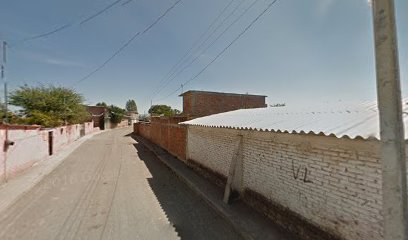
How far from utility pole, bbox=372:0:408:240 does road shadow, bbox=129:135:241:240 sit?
3.44 meters

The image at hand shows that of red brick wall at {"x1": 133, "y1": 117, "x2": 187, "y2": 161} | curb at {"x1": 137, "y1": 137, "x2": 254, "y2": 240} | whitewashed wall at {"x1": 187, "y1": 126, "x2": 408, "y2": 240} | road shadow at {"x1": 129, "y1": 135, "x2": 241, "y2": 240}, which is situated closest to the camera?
whitewashed wall at {"x1": 187, "y1": 126, "x2": 408, "y2": 240}

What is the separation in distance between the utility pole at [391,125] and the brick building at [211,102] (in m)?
19.4

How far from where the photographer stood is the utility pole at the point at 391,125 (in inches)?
87.5

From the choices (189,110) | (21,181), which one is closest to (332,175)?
(21,181)

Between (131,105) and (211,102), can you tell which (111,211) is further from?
(131,105)

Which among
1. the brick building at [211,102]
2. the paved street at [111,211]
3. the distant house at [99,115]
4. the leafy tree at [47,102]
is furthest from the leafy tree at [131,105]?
the paved street at [111,211]

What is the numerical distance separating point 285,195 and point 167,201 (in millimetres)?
3556

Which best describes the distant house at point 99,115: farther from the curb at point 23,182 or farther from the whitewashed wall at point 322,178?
the whitewashed wall at point 322,178

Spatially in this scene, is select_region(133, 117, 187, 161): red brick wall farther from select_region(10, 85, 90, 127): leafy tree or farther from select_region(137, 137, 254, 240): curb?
select_region(10, 85, 90, 127): leafy tree

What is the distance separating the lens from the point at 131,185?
943 centimetres

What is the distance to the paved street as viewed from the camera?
5375 mm

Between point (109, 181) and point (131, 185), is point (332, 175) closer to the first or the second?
point (131, 185)

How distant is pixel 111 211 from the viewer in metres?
6.66

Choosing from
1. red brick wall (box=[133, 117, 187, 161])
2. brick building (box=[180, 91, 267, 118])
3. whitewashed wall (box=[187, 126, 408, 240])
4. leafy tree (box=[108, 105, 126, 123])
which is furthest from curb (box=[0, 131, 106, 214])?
leafy tree (box=[108, 105, 126, 123])
